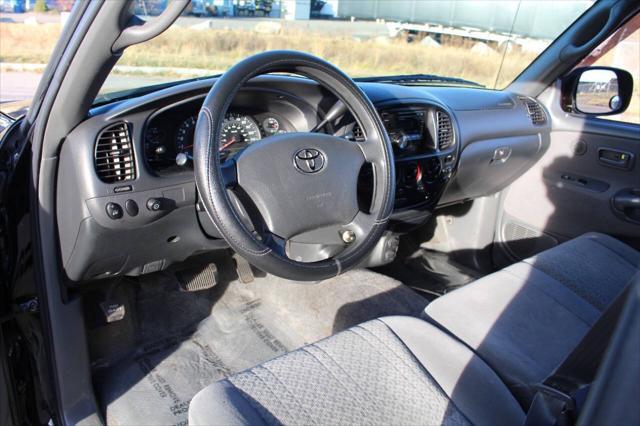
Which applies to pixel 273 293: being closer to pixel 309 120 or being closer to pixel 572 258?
pixel 309 120

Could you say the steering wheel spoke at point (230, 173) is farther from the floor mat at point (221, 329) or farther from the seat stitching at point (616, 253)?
the seat stitching at point (616, 253)

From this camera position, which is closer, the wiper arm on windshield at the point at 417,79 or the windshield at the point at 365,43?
the windshield at the point at 365,43

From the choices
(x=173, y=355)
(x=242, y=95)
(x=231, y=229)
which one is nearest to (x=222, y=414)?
(x=231, y=229)

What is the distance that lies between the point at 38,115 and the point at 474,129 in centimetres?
200

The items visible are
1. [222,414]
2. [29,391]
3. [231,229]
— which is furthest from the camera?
[29,391]

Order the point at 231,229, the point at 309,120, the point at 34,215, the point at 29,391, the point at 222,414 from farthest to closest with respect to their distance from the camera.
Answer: the point at 309,120, the point at 29,391, the point at 34,215, the point at 231,229, the point at 222,414

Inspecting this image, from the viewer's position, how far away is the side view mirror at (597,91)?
293cm

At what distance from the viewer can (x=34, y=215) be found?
1.75 metres

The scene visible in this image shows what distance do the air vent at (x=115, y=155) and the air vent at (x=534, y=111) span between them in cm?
225

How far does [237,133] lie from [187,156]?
0.24 metres

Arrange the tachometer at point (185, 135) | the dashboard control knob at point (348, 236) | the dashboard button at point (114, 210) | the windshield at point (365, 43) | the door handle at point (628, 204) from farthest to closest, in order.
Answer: the door handle at point (628, 204) < the windshield at point (365, 43) < the tachometer at point (185, 135) < the dashboard control knob at point (348, 236) < the dashboard button at point (114, 210)

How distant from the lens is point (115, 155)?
5.67 ft

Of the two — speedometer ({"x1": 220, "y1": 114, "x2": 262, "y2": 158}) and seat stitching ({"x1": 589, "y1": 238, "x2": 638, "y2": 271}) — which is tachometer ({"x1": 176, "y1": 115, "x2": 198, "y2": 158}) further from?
seat stitching ({"x1": 589, "y1": 238, "x2": 638, "y2": 271})

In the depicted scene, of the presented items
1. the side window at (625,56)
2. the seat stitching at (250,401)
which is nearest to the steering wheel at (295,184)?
the seat stitching at (250,401)
